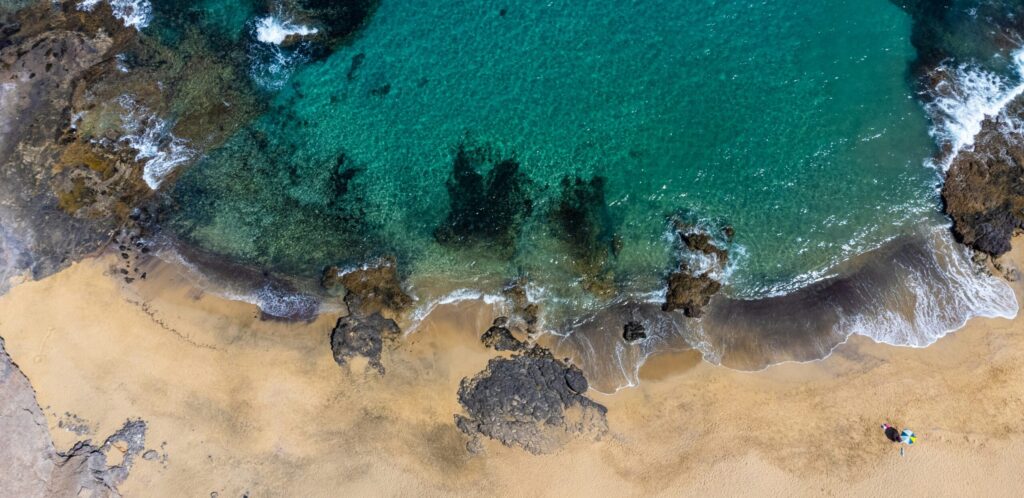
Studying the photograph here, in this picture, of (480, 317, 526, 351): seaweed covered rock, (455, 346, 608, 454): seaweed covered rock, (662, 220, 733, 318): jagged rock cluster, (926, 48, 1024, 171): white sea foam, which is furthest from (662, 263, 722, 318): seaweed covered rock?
(926, 48, 1024, 171): white sea foam

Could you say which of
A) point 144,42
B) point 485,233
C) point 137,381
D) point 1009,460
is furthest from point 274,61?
point 1009,460

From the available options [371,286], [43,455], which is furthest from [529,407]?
[43,455]

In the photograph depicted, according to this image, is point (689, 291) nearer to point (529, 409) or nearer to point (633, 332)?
point (633, 332)

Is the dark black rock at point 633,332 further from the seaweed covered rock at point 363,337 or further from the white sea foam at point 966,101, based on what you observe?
the white sea foam at point 966,101

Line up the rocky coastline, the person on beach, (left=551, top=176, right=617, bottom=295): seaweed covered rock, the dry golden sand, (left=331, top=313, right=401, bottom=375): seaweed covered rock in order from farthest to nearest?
(left=551, top=176, right=617, bottom=295): seaweed covered rock
(left=331, top=313, right=401, bottom=375): seaweed covered rock
the rocky coastline
the person on beach
the dry golden sand

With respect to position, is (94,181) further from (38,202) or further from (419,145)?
(419,145)

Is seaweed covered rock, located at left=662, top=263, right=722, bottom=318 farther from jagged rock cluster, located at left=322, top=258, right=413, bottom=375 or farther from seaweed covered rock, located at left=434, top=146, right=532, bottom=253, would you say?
jagged rock cluster, located at left=322, top=258, right=413, bottom=375
